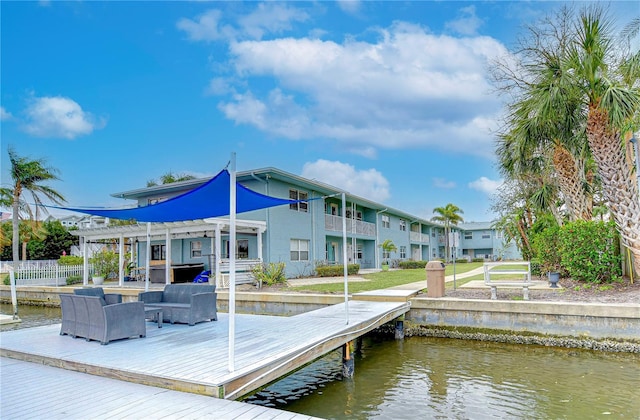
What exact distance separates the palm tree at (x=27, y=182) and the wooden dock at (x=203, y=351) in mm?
18489

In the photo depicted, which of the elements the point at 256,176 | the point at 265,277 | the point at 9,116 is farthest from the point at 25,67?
the point at 265,277

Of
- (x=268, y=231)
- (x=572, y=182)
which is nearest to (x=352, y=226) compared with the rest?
(x=268, y=231)

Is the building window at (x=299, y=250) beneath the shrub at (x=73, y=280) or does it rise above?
above

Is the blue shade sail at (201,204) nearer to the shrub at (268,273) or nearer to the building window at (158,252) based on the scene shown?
the shrub at (268,273)

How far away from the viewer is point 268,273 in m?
17.1

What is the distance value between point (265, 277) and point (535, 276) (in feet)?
37.0

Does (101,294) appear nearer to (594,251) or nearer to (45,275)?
(594,251)

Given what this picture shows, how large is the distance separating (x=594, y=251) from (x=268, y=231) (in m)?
13.3

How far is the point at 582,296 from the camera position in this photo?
33.3 feet

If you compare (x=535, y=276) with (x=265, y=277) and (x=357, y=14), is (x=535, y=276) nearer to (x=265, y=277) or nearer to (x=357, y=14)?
(x=265, y=277)

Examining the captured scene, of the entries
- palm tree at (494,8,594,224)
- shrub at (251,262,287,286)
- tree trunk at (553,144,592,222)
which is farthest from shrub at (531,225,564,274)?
shrub at (251,262,287,286)

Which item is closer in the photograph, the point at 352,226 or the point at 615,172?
the point at 615,172

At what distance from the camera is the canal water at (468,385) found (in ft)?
18.2

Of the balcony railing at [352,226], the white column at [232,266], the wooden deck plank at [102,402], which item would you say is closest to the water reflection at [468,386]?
the white column at [232,266]
